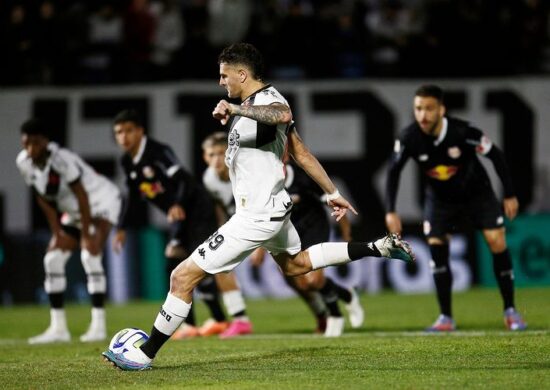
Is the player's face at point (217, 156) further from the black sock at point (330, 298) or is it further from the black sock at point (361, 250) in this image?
the black sock at point (361, 250)

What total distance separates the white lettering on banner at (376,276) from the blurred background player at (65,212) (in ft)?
18.0

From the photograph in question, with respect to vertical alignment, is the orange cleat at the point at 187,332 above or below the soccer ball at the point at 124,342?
below

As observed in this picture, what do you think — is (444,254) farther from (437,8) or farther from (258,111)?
(437,8)

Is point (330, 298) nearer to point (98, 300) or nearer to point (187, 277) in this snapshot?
point (98, 300)

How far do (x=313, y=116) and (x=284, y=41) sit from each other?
1.42 meters

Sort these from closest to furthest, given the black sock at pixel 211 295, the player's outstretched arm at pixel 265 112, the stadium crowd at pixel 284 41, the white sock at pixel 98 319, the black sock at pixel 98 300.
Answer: the player's outstretched arm at pixel 265 112 → the white sock at pixel 98 319 → the black sock at pixel 98 300 → the black sock at pixel 211 295 → the stadium crowd at pixel 284 41

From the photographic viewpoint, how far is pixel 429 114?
10984mm

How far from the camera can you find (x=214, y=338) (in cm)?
1201

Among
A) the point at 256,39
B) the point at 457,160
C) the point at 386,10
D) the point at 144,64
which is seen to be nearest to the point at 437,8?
the point at 386,10

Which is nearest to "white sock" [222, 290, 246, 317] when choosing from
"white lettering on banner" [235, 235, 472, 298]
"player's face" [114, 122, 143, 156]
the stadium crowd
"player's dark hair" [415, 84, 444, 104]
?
"player's face" [114, 122, 143, 156]

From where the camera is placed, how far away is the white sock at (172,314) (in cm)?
816

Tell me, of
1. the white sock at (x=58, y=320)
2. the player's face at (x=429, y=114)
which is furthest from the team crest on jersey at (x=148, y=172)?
the player's face at (x=429, y=114)

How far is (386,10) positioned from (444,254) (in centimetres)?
842

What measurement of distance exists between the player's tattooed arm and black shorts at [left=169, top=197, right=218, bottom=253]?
4673mm
